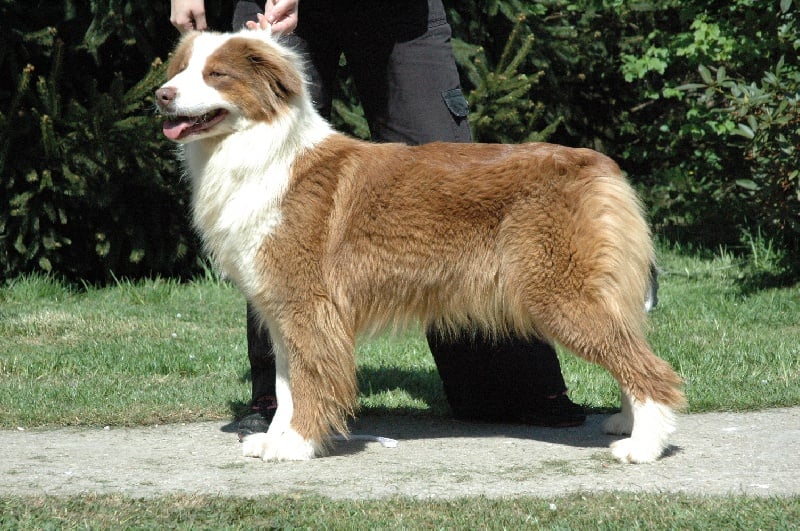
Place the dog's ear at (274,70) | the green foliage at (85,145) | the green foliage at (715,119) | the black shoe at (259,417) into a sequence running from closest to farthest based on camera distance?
1. the dog's ear at (274,70)
2. the black shoe at (259,417)
3. the green foliage at (85,145)
4. the green foliage at (715,119)

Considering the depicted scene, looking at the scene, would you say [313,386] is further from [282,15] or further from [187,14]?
[187,14]

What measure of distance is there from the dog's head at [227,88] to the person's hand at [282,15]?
0.62 feet

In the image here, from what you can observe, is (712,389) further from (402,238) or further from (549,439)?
(402,238)

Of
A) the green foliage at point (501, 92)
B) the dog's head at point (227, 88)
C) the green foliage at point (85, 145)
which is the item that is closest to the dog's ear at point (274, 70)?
the dog's head at point (227, 88)

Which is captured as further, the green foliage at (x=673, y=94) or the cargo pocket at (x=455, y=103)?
the green foliage at (x=673, y=94)

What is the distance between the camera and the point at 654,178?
10.8m

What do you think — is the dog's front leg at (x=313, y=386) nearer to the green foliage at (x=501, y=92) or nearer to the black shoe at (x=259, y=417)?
the black shoe at (x=259, y=417)

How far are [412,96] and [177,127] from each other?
47.0 inches

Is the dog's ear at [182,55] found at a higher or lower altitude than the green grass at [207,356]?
higher

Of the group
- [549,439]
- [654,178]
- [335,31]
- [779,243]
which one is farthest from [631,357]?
[654,178]

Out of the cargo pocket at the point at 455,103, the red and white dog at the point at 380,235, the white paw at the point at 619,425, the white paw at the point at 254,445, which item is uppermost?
the cargo pocket at the point at 455,103

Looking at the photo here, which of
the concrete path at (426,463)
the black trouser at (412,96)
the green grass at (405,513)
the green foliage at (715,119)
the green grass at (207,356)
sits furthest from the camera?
the green foliage at (715,119)

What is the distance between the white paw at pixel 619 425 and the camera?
4484 millimetres

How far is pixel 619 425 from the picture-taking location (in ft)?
14.8
